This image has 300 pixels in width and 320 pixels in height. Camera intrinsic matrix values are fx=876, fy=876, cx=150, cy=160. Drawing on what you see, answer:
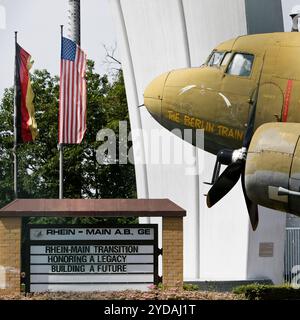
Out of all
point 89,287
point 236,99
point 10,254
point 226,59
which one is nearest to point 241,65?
point 226,59

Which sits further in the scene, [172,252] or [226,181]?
[172,252]

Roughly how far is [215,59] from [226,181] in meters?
3.17

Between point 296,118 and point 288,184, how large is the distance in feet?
9.64

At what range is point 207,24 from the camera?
30656 millimetres

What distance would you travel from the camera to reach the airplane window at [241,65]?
16922 mm

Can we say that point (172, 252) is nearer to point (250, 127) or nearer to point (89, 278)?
point (89, 278)

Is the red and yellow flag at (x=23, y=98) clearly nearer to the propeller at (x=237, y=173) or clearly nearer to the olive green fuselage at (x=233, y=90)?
the olive green fuselage at (x=233, y=90)

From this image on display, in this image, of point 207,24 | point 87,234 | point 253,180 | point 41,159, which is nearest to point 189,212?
point 207,24

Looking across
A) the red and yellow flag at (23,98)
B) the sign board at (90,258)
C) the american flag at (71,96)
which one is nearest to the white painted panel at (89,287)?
the sign board at (90,258)

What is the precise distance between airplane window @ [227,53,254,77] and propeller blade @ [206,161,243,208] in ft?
7.60

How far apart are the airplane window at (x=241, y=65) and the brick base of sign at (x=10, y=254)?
676 centimetres

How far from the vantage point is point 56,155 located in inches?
1816
